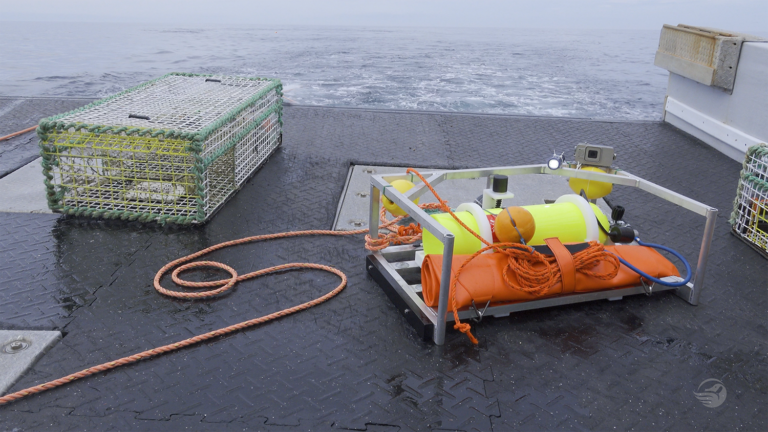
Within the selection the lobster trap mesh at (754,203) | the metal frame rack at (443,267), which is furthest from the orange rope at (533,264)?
the lobster trap mesh at (754,203)

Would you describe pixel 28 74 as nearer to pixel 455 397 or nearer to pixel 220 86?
pixel 220 86

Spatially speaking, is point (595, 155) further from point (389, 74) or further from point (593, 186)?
point (389, 74)

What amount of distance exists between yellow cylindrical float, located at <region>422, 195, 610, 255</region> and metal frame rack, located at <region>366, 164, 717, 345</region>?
0.84ft

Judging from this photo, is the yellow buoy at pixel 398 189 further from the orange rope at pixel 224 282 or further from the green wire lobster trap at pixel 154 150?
the green wire lobster trap at pixel 154 150

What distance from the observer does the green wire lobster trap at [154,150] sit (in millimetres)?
4125

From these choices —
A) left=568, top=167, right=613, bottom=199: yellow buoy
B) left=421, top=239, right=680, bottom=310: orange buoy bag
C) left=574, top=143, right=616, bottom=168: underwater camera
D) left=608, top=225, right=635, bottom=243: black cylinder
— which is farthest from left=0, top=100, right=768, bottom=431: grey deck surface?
left=574, top=143, right=616, bottom=168: underwater camera

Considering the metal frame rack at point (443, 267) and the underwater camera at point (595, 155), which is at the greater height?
the underwater camera at point (595, 155)

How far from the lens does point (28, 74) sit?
11555 millimetres

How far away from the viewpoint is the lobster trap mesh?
13.7 feet

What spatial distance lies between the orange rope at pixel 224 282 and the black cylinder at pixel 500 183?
2.02 feet

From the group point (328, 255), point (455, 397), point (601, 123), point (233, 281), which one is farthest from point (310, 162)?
point (601, 123)

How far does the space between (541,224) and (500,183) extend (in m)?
0.41

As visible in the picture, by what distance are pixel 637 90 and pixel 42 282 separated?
11.3 meters

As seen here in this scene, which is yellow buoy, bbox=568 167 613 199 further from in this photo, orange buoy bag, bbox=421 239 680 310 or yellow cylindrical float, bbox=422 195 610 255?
orange buoy bag, bbox=421 239 680 310
